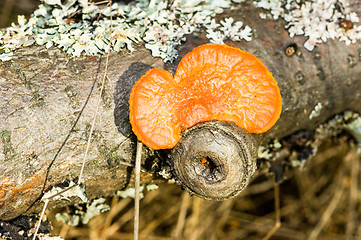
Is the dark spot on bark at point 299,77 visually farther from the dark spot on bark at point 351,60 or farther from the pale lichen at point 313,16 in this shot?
the dark spot on bark at point 351,60

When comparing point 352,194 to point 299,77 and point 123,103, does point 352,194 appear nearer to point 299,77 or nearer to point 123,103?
point 299,77

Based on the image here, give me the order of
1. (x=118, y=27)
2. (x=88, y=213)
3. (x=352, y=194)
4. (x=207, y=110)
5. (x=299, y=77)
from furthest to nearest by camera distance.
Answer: (x=352, y=194), (x=88, y=213), (x=299, y=77), (x=118, y=27), (x=207, y=110)

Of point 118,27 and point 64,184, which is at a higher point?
point 118,27

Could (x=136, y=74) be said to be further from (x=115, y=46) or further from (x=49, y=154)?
(x=49, y=154)

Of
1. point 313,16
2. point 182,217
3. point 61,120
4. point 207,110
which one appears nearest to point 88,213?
point 61,120

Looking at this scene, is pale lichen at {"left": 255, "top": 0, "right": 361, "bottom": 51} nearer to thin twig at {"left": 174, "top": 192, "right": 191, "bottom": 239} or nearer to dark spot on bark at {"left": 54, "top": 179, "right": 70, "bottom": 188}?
dark spot on bark at {"left": 54, "top": 179, "right": 70, "bottom": 188}

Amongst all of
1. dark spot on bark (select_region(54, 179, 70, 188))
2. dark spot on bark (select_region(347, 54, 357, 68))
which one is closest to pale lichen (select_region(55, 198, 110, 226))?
dark spot on bark (select_region(54, 179, 70, 188))

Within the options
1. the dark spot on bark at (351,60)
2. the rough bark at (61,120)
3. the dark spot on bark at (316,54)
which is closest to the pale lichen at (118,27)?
the rough bark at (61,120)
